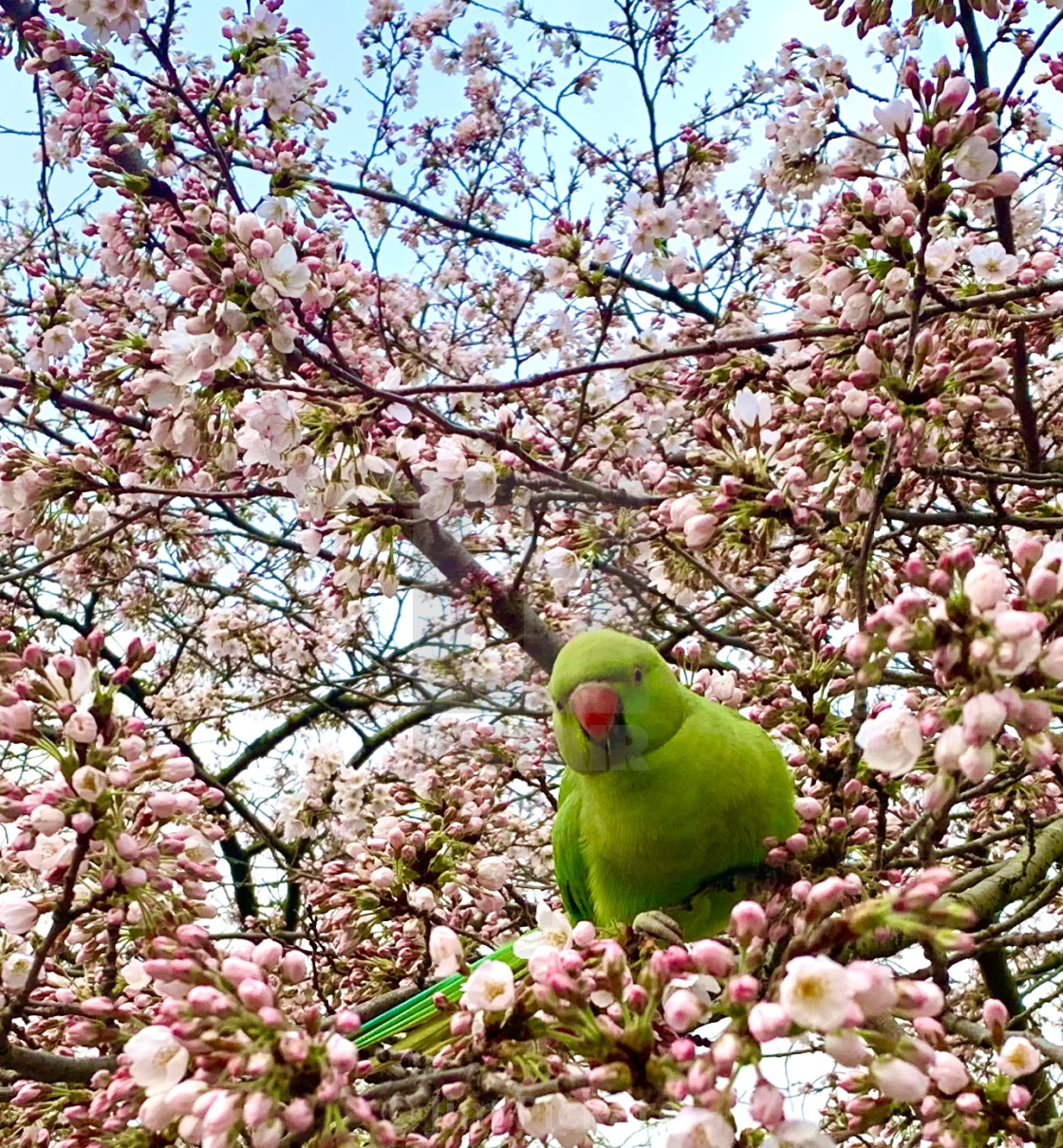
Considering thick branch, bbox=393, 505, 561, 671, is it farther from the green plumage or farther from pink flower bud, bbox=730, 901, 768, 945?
pink flower bud, bbox=730, 901, 768, 945

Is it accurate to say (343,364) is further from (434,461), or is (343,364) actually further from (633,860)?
(633,860)

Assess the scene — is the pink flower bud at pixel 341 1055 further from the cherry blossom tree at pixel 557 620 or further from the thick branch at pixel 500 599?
the thick branch at pixel 500 599

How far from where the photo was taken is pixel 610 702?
5.65ft

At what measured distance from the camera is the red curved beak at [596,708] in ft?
5.61

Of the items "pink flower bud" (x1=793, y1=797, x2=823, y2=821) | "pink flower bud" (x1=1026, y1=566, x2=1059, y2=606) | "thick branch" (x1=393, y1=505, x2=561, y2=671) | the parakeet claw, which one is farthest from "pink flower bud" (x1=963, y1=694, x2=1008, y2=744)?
"thick branch" (x1=393, y1=505, x2=561, y2=671)

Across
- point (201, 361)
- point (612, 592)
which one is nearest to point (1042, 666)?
point (201, 361)

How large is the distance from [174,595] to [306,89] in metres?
4.07

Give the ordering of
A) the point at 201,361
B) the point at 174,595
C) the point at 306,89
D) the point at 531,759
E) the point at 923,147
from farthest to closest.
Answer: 1. the point at 174,595
2. the point at 531,759
3. the point at 306,89
4. the point at 201,361
5. the point at 923,147

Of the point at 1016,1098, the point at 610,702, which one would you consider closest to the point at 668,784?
the point at 610,702

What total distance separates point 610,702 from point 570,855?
0.61 metres

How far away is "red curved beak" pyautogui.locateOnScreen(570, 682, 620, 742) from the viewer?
171 cm

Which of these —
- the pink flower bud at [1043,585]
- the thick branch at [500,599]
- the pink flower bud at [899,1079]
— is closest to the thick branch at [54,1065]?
the pink flower bud at [899,1079]

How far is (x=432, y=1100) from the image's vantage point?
1166 mm

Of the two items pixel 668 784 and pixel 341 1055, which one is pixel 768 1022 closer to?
pixel 341 1055
